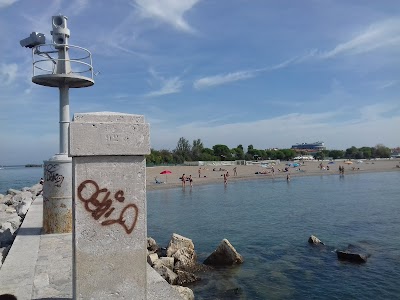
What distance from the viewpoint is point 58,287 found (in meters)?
5.38

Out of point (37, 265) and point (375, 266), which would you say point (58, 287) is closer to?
point (37, 265)

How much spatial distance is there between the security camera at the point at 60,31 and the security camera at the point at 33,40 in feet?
0.96

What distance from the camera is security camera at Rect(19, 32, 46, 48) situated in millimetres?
9375

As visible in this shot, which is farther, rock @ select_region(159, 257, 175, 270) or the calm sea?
rock @ select_region(159, 257, 175, 270)

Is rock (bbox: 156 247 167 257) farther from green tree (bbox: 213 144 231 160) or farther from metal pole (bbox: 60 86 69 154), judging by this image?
green tree (bbox: 213 144 231 160)

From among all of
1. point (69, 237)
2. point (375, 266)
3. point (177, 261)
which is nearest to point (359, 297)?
point (375, 266)

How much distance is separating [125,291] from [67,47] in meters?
7.45

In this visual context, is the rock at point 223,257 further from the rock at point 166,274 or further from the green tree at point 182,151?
the green tree at point 182,151

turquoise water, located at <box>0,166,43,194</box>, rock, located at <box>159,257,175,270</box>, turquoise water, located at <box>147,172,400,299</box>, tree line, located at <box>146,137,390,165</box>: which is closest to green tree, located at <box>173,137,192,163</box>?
tree line, located at <box>146,137,390,165</box>

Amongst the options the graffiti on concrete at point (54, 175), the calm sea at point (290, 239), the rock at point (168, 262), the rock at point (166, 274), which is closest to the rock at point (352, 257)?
the calm sea at point (290, 239)

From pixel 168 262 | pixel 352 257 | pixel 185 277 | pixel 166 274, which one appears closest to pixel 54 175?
pixel 166 274

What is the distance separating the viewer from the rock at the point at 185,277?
37.2 feet

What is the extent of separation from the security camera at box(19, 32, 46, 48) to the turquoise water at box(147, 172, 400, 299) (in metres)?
7.85

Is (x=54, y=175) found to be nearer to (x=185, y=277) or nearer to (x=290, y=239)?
(x=185, y=277)
